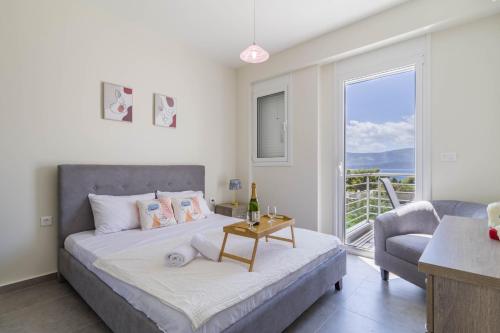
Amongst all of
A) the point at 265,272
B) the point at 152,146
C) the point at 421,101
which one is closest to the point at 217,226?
the point at 265,272

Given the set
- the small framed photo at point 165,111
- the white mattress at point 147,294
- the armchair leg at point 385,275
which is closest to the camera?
the white mattress at point 147,294

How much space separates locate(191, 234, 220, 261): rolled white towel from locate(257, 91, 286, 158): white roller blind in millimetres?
2441

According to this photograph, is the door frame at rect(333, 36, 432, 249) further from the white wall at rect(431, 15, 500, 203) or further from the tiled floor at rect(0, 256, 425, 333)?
the tiled floor at rect(0, 256, 425, 333)

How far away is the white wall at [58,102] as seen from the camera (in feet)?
7.52

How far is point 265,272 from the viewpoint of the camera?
159 centimetres

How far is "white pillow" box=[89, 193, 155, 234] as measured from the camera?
2467 millimetres

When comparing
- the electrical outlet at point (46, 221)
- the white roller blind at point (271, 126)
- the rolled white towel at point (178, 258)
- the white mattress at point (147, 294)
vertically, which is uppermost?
the white roller blind at point (271, 126)

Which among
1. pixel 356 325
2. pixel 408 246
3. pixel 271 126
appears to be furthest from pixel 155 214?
pixel 408 246

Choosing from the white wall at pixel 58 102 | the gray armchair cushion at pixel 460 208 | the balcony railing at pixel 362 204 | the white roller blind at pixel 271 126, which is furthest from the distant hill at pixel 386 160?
the white wall at pixel 58 102

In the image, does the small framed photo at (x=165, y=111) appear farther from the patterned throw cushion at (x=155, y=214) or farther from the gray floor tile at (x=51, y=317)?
the gray floor tile at (x=51, y=317)

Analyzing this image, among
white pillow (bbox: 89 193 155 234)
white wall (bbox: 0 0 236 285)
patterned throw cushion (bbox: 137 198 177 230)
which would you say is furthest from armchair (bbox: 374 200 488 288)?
white wall (bbox: 0 0 236 285)

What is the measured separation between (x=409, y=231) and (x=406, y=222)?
4.3 inches

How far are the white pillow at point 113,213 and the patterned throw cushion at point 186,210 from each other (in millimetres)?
430

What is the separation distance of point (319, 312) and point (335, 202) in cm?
176
